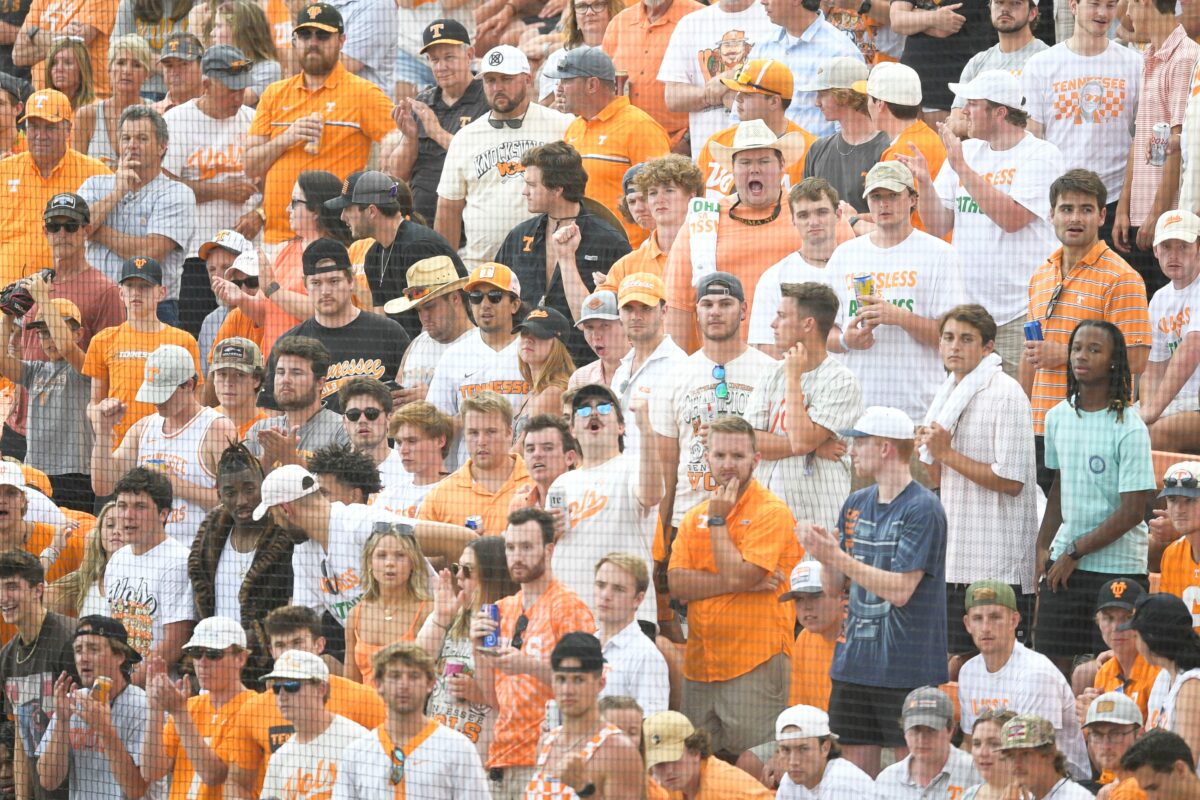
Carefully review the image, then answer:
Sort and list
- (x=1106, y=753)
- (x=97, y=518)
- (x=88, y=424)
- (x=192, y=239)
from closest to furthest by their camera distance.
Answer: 1. (x=1106, y=753)
2. (x=97, y=518)
3. (x=88, y=424)
4. (x=192, y=239)

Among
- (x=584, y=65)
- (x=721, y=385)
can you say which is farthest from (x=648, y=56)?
(x=721, y=385)

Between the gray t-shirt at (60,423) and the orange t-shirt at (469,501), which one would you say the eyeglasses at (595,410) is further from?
the gray t-shirt at (60,423)

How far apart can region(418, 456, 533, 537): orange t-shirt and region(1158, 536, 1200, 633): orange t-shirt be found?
211 centimetres

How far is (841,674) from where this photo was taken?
22.3ft

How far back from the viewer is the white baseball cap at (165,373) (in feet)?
27.6

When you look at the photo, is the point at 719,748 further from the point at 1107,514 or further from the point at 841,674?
the point at 1107,514

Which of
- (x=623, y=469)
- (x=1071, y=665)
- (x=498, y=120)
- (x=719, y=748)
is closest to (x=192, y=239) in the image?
(x=498, y=120)

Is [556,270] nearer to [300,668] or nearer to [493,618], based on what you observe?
[493,618]

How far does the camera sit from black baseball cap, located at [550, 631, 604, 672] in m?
6.48

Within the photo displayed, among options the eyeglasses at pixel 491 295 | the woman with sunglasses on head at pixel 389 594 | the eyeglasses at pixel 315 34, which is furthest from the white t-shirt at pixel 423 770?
the eyeglasses at pixel 315 34

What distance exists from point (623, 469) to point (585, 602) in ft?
1.62

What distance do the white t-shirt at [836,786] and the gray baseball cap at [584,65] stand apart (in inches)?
145

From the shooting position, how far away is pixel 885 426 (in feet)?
22.3

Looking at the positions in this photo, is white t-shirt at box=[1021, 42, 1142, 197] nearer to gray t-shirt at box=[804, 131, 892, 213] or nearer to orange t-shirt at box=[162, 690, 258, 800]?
gray t-shirt at box=[804, 131, 892, 213]
